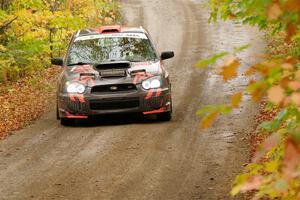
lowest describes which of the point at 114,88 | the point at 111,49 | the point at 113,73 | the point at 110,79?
the point at 114,88

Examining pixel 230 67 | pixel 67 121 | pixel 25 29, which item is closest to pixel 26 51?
pixel 25 29

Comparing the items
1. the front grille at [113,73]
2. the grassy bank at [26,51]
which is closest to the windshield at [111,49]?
the front grille at [113,73]

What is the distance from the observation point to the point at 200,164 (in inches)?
325

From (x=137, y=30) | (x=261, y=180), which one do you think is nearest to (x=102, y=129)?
(x=137, y=30)

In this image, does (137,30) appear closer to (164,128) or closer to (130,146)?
(164,128)

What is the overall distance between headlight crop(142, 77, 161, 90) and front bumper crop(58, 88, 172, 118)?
0.07 m

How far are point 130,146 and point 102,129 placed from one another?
1.61 meters

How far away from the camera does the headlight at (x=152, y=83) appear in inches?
438

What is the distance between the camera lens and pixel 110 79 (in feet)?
36.6

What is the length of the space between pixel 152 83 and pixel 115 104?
2.54 feet

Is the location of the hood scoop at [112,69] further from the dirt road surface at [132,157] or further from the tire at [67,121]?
the tire at [67,121]

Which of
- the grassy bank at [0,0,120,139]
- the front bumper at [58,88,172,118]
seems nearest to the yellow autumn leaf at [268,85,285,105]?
the front bumper at [58,88,172,118]

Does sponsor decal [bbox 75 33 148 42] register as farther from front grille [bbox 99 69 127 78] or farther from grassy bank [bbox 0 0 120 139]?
grassy bank [bbox 0 0 120 139]

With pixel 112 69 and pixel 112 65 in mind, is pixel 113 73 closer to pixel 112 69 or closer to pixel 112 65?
pixel 112 69
